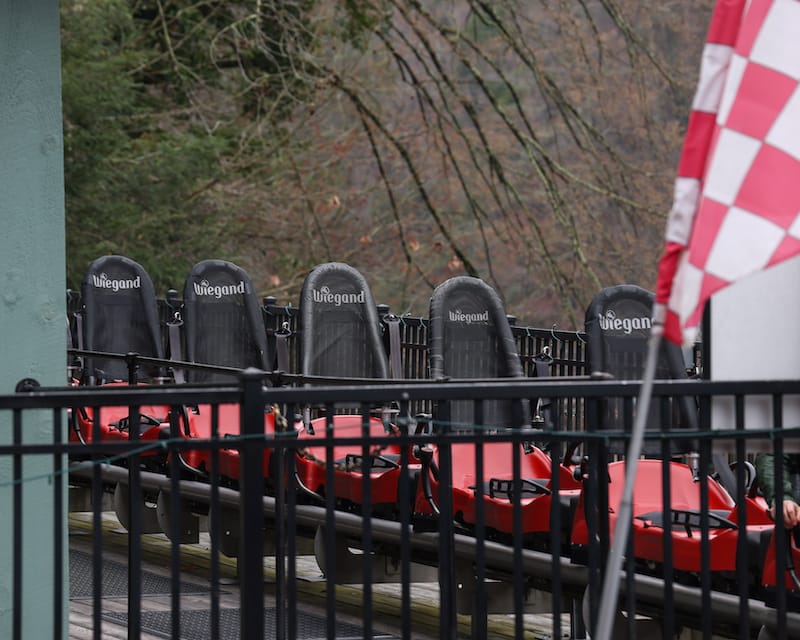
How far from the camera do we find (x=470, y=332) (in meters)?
8.58

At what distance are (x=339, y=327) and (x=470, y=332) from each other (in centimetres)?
Answer: 96

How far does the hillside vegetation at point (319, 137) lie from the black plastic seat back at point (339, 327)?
6.66 metres

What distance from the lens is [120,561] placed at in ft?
28.5

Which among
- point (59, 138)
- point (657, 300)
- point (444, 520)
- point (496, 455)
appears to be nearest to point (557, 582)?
point (444, 520)

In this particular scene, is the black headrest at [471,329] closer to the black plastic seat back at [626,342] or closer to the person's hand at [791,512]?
the black plastic seat back at [626,342]

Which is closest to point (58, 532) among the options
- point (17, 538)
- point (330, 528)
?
point (17, 538)

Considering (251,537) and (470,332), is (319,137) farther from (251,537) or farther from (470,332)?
(251,537)

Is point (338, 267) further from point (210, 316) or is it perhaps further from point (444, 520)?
point (444, 520)

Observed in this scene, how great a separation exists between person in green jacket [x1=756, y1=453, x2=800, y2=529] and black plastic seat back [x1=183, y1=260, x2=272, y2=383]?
4.88 metres

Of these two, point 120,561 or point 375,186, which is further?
point 375,186

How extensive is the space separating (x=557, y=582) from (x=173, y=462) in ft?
3.78

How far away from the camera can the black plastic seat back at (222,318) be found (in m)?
9.80

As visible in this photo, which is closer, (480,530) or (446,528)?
(480,530)

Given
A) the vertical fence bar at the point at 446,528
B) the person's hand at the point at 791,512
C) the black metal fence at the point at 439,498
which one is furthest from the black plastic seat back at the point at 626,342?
the vertical fence bar at the point at 446,528
